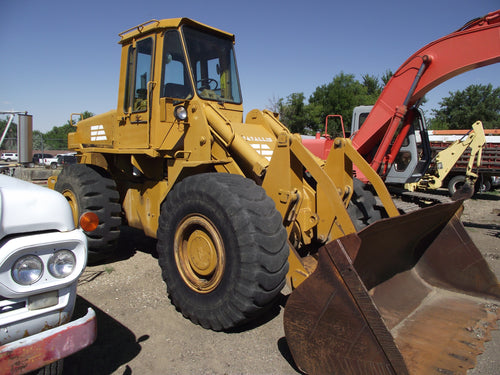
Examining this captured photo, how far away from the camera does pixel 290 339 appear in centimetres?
265

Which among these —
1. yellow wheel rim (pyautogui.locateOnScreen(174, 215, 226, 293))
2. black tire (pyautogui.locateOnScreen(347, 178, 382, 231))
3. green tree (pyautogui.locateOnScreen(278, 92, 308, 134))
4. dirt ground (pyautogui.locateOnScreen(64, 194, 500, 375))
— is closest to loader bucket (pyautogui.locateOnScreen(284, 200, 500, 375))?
dirt ground (pyautogui.locateOnScreen(64, 194, 500, 375))

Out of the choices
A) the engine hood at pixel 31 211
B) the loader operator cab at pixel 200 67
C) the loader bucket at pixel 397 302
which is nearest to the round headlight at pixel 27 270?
the engine hood at pixel 31 211

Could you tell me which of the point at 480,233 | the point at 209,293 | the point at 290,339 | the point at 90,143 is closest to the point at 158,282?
the point at 209,293

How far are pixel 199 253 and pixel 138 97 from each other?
2.83m

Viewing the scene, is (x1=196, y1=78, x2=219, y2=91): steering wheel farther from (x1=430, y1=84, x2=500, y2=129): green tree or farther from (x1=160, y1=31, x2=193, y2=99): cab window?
(x1=430, y1=84, x2=500, y2=129): green tree

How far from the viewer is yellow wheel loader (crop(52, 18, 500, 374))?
2.53 metres

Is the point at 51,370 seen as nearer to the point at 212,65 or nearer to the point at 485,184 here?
the point at 212,65

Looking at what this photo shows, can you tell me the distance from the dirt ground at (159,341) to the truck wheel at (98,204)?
0.48 m

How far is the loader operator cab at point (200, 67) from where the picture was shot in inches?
181

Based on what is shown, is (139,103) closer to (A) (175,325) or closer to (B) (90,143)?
(B) (90,143)

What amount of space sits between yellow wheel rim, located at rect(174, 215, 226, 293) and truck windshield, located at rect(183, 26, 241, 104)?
1862 mm

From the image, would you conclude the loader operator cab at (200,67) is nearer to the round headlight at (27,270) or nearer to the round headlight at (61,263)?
the round headlight at (61,263)

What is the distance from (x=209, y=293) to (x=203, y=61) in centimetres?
313

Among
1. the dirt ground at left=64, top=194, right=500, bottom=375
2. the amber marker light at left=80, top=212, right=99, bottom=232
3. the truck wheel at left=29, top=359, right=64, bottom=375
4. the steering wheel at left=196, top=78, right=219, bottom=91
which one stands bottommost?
the dirt ground at left=64, top=194, right=500, bottom=375
